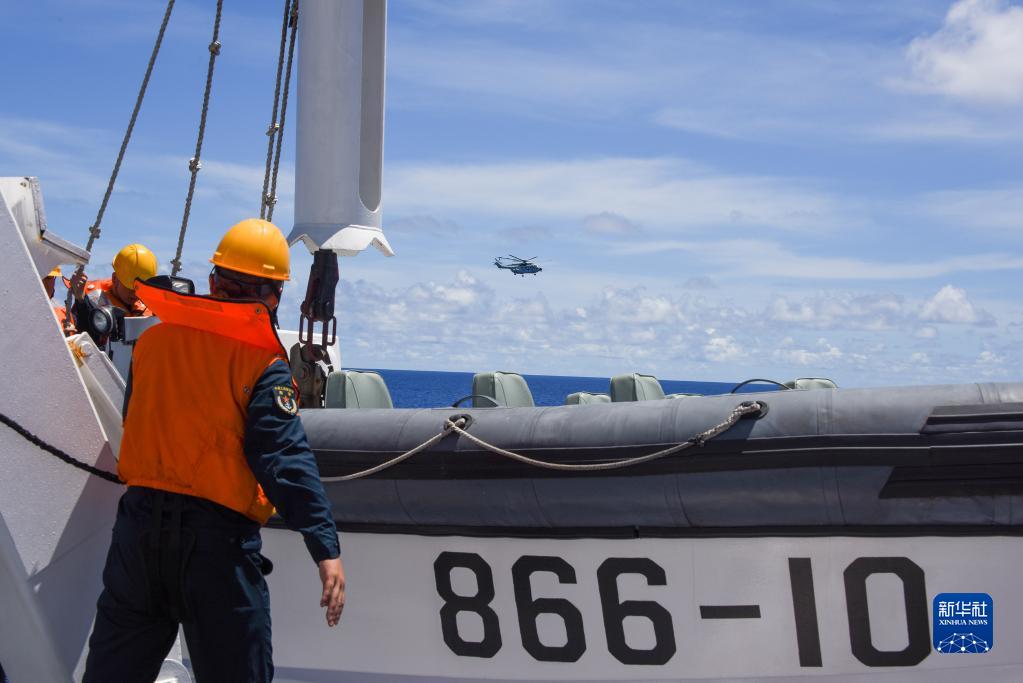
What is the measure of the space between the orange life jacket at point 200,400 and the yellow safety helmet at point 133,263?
3.99 m

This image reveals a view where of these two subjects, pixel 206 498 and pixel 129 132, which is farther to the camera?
pixel 129 132

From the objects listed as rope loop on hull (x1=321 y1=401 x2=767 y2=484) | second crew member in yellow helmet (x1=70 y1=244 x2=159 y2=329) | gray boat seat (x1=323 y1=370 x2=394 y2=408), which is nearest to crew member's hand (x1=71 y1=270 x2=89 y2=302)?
second crew member in yellow helmet (x1=70 y1=244 x2=159 y2=329)

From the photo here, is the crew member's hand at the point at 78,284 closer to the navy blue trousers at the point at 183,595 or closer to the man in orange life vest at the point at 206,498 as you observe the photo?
the man in orange life vest at the point at 206,498

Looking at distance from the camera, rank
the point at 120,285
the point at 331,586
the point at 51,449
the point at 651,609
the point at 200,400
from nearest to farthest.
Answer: the point at 331,586, the point at 200,400, the point at 51,449, the point at 651,609, the point at 120,285

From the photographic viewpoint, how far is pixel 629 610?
12.5ft

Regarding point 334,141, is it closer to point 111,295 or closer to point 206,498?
point 111,295

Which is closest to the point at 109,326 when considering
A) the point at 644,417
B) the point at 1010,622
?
the point at 644,417

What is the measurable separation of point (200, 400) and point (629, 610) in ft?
5.30

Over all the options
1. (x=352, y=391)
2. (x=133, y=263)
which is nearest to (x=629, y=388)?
(x=352, y=391)

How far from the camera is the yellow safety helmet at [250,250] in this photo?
322 cm

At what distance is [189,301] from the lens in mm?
3018

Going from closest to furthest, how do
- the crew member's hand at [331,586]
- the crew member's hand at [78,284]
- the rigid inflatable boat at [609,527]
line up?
the crew member's hand at [331,586] → the rigid inflatable boat at [609,527] → the crew member's hand at [78,284]

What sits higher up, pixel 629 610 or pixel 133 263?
pixel 133 263

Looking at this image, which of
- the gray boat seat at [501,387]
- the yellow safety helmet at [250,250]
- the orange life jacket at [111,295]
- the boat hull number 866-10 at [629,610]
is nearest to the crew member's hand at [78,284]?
the orange life jacket at [111,295]
